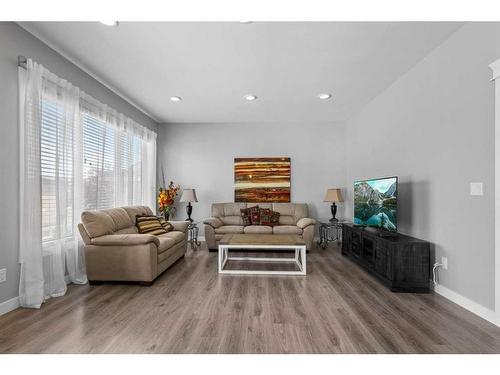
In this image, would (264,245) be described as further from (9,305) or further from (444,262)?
(9,305)

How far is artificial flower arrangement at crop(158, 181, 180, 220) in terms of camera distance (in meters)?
5.35

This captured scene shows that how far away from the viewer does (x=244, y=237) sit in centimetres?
398

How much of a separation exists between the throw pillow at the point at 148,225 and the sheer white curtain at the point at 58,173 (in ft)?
1.63

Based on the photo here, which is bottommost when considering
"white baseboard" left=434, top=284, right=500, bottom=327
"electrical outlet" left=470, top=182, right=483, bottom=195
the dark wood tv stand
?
"white baseboard" left=434, top=284, right=500, bottom=327

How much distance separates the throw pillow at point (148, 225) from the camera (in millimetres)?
3977

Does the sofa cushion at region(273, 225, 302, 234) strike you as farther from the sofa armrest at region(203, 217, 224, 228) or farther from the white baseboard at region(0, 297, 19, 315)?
the white baseboard at region(0, 297, 19, 315)

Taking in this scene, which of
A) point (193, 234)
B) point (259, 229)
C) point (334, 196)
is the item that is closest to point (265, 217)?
point (259, 229)

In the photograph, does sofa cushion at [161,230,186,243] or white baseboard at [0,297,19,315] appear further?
sofa cushion at [161,230,186,243]

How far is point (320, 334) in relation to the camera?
2010 millimetres

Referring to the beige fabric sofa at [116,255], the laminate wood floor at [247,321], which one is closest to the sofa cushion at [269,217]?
the laminate wood floor at [247,321]

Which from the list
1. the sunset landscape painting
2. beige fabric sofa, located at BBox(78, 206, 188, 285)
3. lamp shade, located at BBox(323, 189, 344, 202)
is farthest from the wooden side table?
lamp shade, located at BBox(323, 189, 344, 202)

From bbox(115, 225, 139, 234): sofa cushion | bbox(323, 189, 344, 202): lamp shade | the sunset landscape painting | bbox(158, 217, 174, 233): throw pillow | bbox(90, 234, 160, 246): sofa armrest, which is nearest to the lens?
bbox(90, 234, 160, 246): sofa armrest

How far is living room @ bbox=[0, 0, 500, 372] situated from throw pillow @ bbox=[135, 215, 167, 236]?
0.03 m
